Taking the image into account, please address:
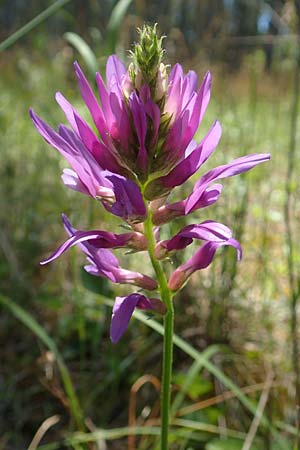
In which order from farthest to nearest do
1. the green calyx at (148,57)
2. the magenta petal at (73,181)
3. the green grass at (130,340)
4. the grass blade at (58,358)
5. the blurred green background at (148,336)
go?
the green grass at (130,340)
the blurred green background at (148,336)
the grass blade at (58,358)
the magenta petal at (73,181)
the green calyx at (148,57)

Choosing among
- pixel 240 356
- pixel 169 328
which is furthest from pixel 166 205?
pixel 240 356

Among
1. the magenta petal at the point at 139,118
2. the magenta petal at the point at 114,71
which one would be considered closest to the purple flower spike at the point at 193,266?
the magenta petal at the point at 139,118

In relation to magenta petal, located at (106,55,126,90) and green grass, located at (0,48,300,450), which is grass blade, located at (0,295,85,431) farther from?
magenta petal, located at (106,55,126,90)

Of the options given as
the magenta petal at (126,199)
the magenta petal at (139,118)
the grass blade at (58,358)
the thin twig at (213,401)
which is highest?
the magenta petal at (139,118)

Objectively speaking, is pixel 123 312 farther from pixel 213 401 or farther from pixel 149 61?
pixel 213 401

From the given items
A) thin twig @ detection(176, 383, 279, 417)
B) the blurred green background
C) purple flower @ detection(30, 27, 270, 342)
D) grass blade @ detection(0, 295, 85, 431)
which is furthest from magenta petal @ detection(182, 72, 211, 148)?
thin twig @ detection(176, 383, 279, 417)

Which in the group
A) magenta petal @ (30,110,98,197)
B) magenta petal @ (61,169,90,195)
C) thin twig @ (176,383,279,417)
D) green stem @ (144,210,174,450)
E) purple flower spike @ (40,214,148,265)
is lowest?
thin twig @ (176,383,279,417)

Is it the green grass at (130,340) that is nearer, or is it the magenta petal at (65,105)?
the magenta petal at (65,105)

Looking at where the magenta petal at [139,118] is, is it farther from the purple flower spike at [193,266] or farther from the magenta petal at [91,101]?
the purple flower spike at [193,266]
